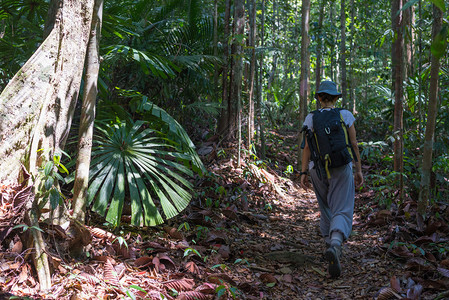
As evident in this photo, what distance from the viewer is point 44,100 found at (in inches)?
118

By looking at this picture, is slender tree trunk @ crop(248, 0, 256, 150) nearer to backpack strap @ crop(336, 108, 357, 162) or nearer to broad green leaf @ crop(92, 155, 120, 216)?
backpack strap @ crop(336, 108, 357, 162)

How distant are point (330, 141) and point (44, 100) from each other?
2647 mm

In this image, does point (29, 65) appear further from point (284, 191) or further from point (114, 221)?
point (284, 191)

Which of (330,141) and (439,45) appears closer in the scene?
(439,45)

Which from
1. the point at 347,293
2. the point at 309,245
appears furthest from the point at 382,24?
the point at 347,293

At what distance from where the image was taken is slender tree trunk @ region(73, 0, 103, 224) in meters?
3.33

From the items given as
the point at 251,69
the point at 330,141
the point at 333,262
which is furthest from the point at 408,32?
the point at 251,69

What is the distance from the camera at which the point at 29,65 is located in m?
2.96

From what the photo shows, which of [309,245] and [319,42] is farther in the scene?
[319,42]

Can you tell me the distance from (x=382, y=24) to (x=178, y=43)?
11.2 meters

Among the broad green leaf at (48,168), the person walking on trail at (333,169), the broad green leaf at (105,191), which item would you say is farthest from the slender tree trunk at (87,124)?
the person walking on trail at (333,169)

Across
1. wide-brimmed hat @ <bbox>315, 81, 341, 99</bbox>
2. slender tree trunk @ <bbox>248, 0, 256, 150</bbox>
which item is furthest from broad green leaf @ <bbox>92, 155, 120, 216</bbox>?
slender tree trunk @ <bbox>248, 0, 256, 150</bbox>

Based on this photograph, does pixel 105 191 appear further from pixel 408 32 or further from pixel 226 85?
pixel 226 85

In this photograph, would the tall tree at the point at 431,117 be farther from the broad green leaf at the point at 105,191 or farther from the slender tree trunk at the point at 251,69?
the slender tree trunk at the point at 251,69
